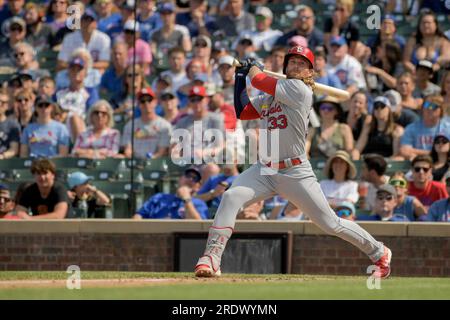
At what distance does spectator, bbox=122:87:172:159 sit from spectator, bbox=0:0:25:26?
11.0 feet

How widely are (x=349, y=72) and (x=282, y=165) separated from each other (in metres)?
5.07

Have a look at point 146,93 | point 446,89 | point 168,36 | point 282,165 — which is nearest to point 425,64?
point 446,89

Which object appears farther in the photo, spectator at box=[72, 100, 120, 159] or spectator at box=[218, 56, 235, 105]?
spectator at box=[218, 56, 235, 105]

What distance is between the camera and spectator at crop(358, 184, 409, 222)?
37.6 ft

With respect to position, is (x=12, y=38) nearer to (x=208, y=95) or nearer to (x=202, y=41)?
(x=202, y=41)

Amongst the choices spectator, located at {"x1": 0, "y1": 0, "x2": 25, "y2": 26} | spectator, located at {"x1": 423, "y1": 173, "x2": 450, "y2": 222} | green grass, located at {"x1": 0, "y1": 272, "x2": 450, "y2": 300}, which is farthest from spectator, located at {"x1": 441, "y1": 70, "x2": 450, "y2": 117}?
spectator, located at {"x1": 0, "y1": 0, "x2": 25, "y2": 26}

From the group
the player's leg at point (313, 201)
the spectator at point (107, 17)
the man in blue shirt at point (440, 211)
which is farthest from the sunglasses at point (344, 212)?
the spectator at point (107, 17)

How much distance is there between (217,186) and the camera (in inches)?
478

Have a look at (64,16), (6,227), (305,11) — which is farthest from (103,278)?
(64,16)

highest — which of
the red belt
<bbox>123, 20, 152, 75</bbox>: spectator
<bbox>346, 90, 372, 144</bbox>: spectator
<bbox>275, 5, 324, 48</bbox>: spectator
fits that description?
<bbox>275, 5, 324, 48</bbox>: spectator

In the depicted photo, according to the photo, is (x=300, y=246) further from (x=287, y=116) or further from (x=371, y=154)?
(x=287, y=116)

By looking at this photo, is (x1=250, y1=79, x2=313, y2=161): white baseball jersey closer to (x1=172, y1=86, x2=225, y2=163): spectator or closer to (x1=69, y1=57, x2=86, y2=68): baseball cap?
(x1=172, y1=86, x2=225, y2=163): spectator

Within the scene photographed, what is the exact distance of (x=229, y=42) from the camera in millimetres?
14906

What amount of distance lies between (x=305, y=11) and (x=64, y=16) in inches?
127
